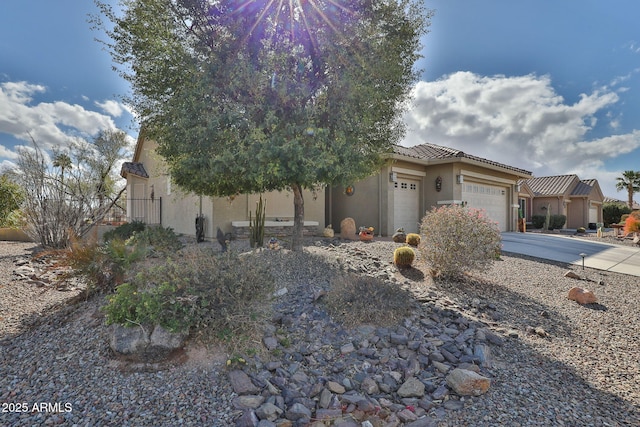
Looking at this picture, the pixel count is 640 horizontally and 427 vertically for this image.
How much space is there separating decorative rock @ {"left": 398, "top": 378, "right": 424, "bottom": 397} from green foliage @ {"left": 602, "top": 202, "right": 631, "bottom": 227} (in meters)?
38.7

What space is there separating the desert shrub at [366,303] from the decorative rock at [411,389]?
1053 mm

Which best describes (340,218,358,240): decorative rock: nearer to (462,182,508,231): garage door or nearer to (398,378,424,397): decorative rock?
(462,182,508,231): garage door

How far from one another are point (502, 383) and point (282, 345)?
2.40 metres

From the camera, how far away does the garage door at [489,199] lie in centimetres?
1611

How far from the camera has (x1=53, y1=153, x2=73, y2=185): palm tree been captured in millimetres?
10737

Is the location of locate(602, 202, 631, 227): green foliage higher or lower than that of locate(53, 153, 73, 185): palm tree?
lower

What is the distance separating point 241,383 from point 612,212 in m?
40.7

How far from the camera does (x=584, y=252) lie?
11711 mm

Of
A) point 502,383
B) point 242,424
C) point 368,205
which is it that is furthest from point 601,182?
point 242,424

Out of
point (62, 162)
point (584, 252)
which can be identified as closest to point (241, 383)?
point (62, 162)

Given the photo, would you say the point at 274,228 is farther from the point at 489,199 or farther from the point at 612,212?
the point at 612,212

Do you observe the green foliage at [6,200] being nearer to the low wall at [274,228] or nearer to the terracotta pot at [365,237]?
the low wall at [274,228]

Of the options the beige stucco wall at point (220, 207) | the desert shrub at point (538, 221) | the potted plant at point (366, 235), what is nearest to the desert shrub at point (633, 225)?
the desert shrub at point (538, 221)

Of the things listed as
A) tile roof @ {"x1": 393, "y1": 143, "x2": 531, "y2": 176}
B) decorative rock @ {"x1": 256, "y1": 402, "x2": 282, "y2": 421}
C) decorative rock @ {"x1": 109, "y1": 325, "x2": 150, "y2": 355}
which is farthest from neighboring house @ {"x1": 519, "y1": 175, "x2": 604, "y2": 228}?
decorative rock @ {"x1": 109, "y1": 325, "x2": 150, "y2": 355}
